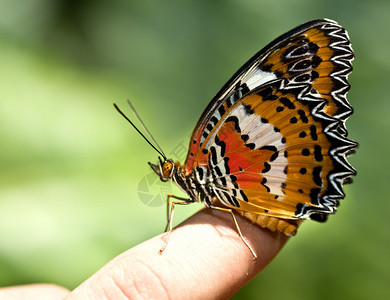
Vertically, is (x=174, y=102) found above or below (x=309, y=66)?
above

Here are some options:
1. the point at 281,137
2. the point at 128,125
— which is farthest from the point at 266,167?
the point at 128,125

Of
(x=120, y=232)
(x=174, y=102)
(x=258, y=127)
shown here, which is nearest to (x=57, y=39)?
(x=174, y=102)

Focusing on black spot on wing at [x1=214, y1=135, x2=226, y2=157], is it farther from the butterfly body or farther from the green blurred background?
the green blurred background

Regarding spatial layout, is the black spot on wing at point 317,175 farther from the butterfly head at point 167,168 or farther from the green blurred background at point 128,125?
the green blurred background at point 128,125

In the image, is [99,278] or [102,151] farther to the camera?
[102,151]

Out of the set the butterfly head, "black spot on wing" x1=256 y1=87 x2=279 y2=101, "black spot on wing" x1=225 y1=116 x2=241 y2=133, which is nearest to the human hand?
the butterfly head

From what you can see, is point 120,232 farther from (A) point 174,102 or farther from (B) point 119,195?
(A) point 174,102
